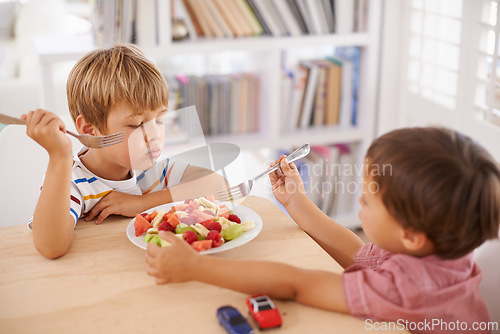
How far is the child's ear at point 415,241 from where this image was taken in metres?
0.78

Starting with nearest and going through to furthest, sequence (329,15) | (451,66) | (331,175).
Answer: (451,66) → (329,15) → (331,175)

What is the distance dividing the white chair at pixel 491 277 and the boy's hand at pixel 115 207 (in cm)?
66

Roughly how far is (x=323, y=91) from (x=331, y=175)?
42cm

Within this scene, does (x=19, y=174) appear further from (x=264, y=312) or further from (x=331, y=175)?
(x=331, y=175)

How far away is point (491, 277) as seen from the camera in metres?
0.93

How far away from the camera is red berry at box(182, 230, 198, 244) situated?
907mm

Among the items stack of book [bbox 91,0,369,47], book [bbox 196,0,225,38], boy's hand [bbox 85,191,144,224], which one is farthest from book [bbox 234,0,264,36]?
boy's hand [bbox 85,191,144,224]

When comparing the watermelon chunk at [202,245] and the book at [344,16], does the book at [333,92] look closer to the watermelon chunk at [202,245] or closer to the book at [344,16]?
the book at [344,16]

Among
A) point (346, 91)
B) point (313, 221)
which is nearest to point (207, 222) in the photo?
point (313, 221)

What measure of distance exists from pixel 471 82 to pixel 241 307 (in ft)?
4.95

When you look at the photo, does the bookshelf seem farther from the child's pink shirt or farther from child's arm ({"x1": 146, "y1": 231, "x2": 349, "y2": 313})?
the child's pink shirt

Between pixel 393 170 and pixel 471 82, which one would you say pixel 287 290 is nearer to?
pixel 393 170

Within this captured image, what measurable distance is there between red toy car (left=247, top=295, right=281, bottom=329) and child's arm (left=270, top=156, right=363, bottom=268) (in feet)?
1.00

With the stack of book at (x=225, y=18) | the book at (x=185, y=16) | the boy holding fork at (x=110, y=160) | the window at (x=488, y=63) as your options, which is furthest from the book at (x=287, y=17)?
the boy holding fork at (x=110, y=160)
